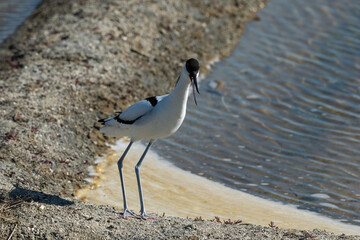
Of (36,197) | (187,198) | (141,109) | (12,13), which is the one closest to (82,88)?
(187,198)

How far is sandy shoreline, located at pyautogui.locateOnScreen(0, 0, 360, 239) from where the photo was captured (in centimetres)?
516

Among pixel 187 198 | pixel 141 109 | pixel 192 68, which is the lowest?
pixel 187 198

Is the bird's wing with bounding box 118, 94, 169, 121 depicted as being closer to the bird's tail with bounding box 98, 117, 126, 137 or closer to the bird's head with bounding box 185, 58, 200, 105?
the bird's tail with bounding box 98, 117, 126, 137

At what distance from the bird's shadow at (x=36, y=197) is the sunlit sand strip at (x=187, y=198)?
68cm

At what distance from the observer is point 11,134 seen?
21.5 ft

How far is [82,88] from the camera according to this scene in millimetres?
7922

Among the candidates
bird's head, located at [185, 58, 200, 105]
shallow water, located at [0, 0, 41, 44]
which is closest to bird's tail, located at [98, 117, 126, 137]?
bird's head, located at [185, 58, 200, 105]

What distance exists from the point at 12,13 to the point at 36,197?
7621 millimetres

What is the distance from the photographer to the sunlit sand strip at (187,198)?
6.09 m

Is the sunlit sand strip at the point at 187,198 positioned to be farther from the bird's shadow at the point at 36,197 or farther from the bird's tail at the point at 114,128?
the bird's tail at the point at 114,128

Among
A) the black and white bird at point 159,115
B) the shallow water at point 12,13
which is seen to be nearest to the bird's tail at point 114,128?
the black and white bird at point 159,115

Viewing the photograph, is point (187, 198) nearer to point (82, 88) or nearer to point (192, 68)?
point (192, 68)

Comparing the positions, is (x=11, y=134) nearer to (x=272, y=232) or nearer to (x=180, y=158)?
(x=180, y=158)

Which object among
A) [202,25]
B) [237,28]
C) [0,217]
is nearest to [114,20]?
[202,25]
